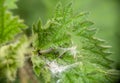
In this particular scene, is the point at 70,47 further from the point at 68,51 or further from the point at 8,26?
the point at 8,26

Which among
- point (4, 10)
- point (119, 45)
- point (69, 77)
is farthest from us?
point (119, 45)

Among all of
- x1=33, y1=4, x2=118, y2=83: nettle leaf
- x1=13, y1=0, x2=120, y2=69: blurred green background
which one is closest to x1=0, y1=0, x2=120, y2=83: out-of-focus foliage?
x1=33, y1=4, x2=118, y2=83: nettle leaf

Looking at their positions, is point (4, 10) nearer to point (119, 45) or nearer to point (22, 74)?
point (22, 74)

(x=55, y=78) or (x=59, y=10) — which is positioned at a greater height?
(x=59, y=10)

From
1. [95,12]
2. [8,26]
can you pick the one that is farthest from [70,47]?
[95,12]

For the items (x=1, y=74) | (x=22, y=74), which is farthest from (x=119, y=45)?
(x=1, y=74)

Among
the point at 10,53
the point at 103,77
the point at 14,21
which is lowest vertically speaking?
the point at 103,77

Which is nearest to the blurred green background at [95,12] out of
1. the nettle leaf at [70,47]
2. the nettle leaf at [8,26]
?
the nettle leaf at [8,26]
